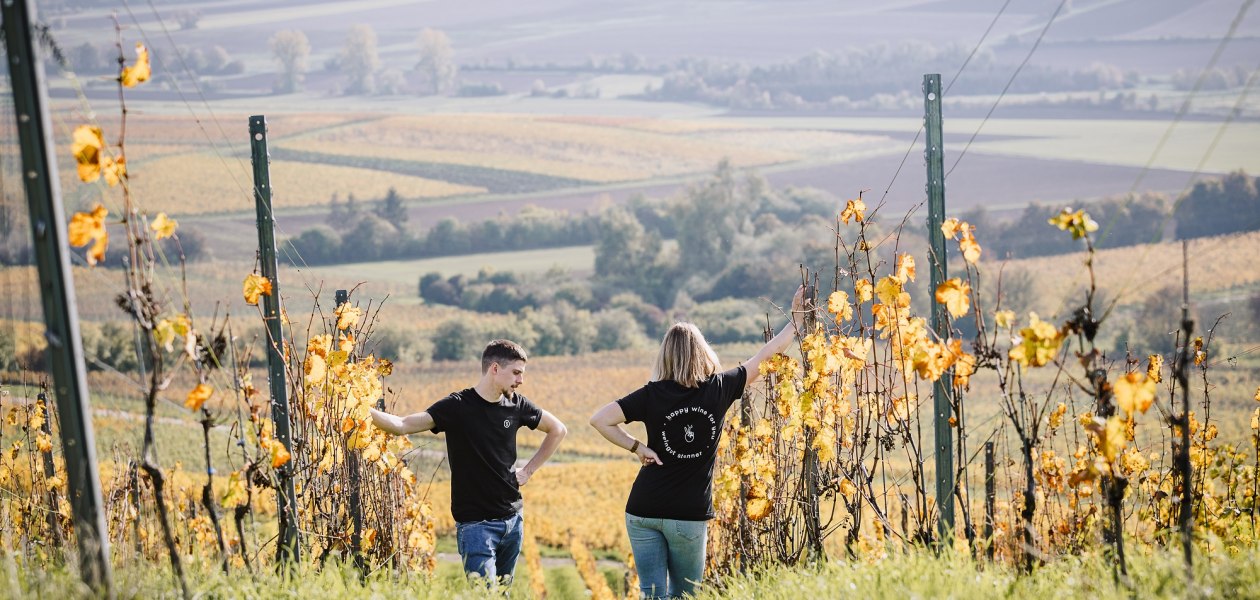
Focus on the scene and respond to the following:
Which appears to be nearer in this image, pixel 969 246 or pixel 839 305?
pixel 969 246

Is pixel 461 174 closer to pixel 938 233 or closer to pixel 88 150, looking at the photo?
pixel 938 233

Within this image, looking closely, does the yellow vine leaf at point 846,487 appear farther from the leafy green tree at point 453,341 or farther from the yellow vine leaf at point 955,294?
the leafy green tree at point 453,341

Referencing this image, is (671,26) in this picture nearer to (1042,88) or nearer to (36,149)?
(1042,88)

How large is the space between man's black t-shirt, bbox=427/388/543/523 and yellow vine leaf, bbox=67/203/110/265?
157cm

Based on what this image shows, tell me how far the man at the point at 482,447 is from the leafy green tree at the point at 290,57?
3728 inches

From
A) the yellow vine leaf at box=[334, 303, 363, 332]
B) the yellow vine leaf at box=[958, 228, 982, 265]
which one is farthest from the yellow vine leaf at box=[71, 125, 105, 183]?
the yellow vine leaf at box=[958, 228, 982, 265]

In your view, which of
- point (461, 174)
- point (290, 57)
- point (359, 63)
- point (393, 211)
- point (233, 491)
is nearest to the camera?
point (233, 491)

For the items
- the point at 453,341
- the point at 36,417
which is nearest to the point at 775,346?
the point at 36,417

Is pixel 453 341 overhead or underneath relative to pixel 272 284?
underneath

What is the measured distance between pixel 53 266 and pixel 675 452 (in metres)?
2.26

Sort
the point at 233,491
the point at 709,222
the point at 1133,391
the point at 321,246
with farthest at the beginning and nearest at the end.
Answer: the point at 709,222
the point at 321,246
the point at 233,491
the point at 1133,391

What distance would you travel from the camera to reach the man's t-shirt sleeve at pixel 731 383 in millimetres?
4570

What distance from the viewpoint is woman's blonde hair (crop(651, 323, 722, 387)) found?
4445 mm

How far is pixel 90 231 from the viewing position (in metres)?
3.31
